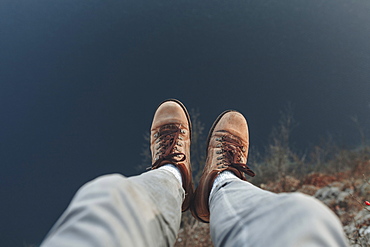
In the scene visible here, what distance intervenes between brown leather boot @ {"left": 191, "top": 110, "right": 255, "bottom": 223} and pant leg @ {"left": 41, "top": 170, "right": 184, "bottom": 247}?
61 centimetres

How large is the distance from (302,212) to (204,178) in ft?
2.89

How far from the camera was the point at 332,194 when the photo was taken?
4363 millimetres

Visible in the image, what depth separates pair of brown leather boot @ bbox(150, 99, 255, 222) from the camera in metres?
1.37

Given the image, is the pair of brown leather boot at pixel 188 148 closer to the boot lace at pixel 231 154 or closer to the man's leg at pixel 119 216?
the boot lace at pixel 231 154

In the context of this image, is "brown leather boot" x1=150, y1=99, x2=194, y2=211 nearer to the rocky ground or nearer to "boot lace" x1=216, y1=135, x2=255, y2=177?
"boot lace" x1=216, y1=135, x2=255, y2=177

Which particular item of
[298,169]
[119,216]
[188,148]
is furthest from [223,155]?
[298,169]

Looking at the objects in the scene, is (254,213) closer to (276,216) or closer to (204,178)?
(276,216)

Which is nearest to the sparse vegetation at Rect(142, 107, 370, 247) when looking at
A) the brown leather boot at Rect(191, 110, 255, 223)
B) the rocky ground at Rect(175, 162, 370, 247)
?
the rocky ground at Rect(175, 162, 370, 247)

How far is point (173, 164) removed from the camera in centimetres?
141

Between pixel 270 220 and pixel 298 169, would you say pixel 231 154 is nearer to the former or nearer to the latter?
pixel 270 220

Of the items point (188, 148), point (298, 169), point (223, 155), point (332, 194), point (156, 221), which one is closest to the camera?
point (156, 221)

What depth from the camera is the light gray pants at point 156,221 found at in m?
0.51

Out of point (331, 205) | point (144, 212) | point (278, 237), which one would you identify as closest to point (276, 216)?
point (278, 237)

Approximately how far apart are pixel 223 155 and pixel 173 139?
330 mm
